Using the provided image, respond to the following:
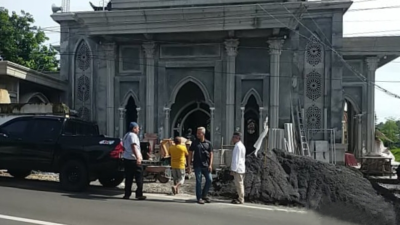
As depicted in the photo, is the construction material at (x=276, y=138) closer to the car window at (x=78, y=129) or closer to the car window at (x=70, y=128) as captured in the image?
the car window at (x=78, y=129)

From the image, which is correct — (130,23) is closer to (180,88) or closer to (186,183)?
(180,88)

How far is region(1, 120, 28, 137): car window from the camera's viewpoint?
13.1m

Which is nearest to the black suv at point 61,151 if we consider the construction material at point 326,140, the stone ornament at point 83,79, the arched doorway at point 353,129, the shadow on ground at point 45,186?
the shadow on ground at point 45,186

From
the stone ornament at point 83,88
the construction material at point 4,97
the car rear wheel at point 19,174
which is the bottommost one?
the car rear wheel at point 19,174

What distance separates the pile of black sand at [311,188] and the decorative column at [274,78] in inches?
309

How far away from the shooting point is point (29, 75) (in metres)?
22.4

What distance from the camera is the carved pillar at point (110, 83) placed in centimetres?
2308

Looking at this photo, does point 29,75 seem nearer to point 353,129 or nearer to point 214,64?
point 214,64

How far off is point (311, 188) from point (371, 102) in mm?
16540

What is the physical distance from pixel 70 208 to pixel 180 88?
1369cm

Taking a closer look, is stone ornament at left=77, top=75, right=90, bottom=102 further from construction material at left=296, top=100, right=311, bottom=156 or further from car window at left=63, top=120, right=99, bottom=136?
construction material at left=296, top=100, right=311, bottom=156

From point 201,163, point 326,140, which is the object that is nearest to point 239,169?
point 201,163

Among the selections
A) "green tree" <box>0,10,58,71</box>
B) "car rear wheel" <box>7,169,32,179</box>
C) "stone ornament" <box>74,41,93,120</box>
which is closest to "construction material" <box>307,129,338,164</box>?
"stone ornament" <box>74,41,93,120</box>

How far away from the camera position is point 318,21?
22.9 metres
